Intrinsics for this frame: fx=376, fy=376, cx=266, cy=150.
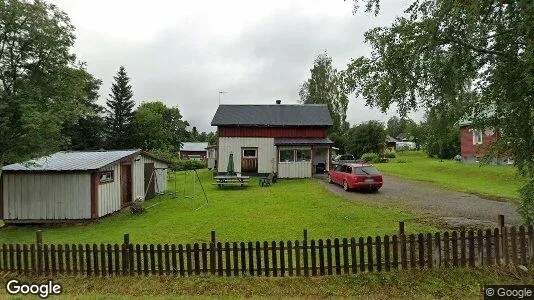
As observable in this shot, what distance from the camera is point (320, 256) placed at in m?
8.41

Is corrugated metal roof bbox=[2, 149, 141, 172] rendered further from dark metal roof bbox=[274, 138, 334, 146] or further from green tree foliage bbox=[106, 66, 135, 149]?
green tree foliage bbox=[106, 66, 135, 149]

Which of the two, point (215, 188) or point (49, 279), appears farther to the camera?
point (215, 188)

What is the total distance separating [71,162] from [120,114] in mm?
39421

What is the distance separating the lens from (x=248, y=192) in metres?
23.7

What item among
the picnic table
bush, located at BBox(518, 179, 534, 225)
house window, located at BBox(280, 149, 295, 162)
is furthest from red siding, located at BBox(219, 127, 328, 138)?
bush, located at BBox(518, 179, 534, 225)

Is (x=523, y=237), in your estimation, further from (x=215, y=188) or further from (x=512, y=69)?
(x=215, y=188)

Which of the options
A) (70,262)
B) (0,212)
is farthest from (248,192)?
(70,262)

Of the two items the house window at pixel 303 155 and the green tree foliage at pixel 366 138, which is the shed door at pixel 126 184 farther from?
the green tree foliage at pixel 366 138

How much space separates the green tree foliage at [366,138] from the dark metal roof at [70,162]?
3857cm

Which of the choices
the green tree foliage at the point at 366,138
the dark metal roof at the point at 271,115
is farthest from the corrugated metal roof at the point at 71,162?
the green tree foliage at the point at 366,138

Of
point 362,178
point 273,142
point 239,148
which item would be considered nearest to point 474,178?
point 362,178

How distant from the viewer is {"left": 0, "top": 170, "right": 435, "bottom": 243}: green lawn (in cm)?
1261

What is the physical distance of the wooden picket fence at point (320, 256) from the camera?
8.40 m

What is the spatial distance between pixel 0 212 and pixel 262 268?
14880 mm
